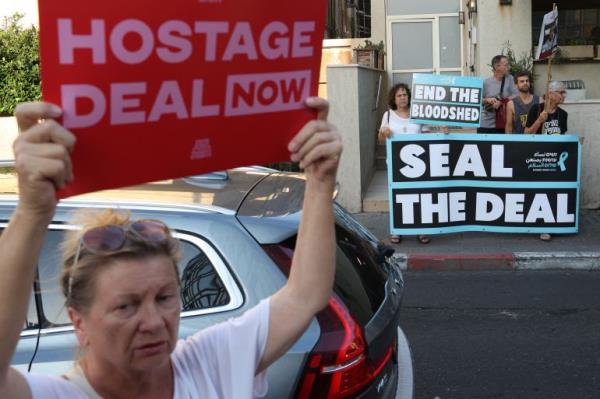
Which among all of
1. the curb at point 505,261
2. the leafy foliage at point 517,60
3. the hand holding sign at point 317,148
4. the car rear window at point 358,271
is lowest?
the curb at point 505,261

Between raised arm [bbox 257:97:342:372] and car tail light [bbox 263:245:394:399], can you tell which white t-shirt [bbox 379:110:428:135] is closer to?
car tail light [bbox 263:245:394:399]

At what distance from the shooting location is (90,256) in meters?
1.69

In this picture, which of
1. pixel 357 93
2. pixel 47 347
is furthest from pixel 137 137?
pixel 357 93

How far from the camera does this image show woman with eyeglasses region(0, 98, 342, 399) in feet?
4.59

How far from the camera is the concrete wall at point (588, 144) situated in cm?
1066

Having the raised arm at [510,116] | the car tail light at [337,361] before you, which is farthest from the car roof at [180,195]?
the raised arm at [510,116]

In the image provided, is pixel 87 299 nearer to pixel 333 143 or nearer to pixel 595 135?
pixel 333 143

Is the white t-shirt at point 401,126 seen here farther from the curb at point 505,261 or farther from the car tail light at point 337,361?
the car tail light at point 337,361

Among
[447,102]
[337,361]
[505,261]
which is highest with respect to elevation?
[447,102]

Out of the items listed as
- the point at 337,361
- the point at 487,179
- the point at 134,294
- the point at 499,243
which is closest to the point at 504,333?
the point at 499,243

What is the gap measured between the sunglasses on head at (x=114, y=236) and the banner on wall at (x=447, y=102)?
25.5ft

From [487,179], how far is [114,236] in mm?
7903

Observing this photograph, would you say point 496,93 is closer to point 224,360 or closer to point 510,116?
point 510,116

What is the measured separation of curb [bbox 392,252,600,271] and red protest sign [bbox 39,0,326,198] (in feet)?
21.8
